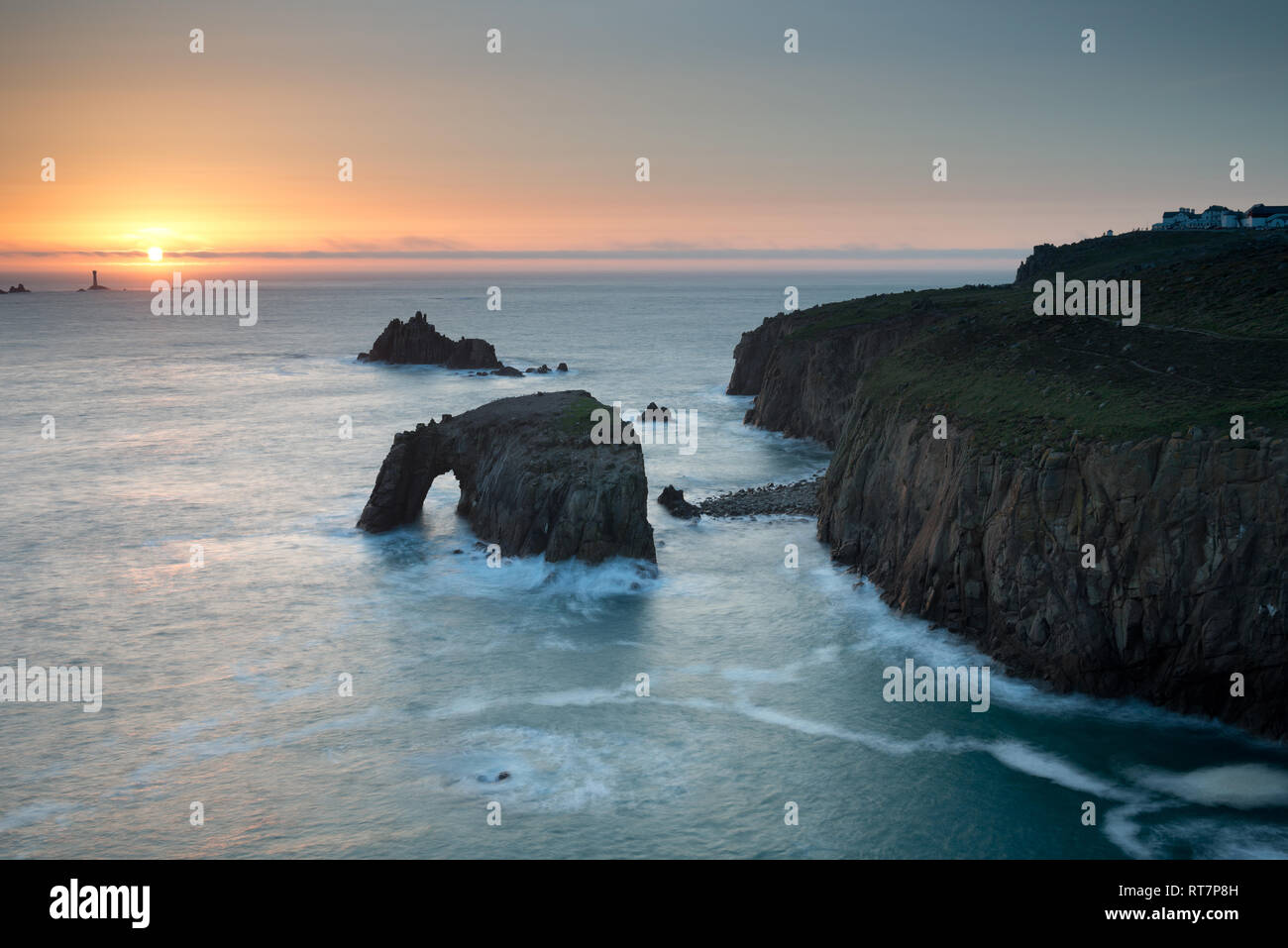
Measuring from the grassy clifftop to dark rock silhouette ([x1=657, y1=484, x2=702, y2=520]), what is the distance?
14.6m

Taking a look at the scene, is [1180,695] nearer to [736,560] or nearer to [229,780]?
[736,560]

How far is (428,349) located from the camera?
177m

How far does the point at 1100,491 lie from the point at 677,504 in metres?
34.7

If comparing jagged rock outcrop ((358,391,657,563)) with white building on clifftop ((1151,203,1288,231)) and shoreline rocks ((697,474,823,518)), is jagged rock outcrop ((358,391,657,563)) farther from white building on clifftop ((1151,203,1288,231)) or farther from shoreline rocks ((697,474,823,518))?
white building on clifftop ((1151,203,1288,231))

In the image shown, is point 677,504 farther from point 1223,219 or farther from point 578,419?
point 1223,219

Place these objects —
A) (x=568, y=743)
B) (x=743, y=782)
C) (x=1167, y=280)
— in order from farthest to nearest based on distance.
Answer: (x=1167, y=280), (x=568, y=743), (x=743, y=782)

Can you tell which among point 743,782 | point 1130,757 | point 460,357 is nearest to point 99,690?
point 743,782

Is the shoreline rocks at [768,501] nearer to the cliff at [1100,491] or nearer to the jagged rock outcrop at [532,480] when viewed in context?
the cliff at [1100,491]

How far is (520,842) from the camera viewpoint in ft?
112

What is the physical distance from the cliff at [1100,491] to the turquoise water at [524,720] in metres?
2.28

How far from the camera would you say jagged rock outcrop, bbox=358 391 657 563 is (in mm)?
60562

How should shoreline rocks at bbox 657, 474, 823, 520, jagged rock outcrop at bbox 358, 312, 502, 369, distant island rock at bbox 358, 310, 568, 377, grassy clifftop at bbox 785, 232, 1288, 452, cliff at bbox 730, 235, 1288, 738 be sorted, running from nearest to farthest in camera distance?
cliff at bbox 730, 235, 1288, 738
grassy clifftop at bbox 785, 232, 1288, 452
shoreline rocks at bbox 657, 474, 823, 520
distant island rock at bbox 358, 310, 568, 377
jagged rock outcrop at bbox 358, 312, 502, 369

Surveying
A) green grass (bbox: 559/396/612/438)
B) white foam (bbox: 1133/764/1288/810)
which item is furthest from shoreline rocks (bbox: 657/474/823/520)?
white foam (bbox: 1133/764/1288/810)

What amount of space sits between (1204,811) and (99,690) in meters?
44.4
